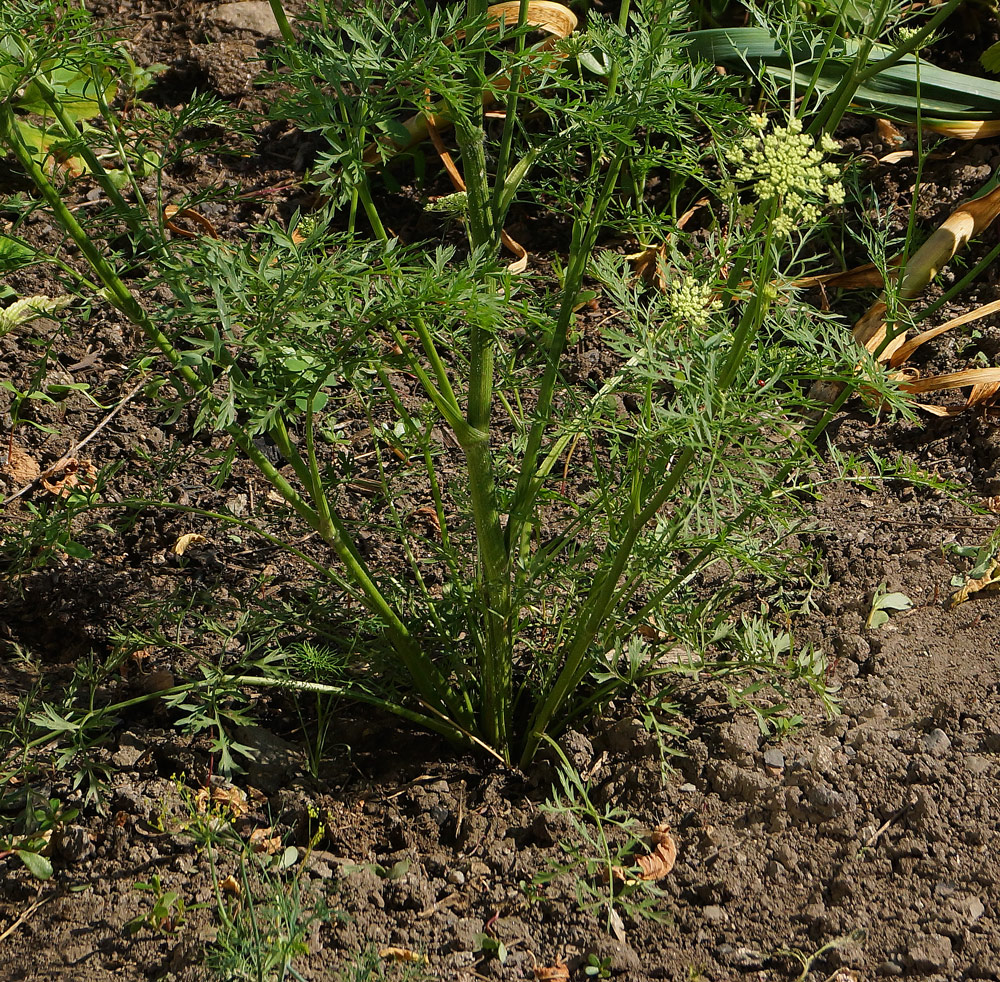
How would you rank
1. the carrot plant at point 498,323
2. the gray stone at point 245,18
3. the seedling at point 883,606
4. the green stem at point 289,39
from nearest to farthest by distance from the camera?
the carrot plant at point 498,323, the green stem at point 289,39, the seedling at point 883,606, the gray stone at point 245,18

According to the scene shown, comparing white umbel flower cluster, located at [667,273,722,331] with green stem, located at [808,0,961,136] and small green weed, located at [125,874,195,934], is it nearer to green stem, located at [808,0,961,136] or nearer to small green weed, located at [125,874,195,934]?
green stem, located at [808,0,961,136]

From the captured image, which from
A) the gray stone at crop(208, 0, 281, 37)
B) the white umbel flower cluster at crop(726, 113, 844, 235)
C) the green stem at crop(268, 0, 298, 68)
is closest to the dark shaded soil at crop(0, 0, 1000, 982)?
the green stem at crop(268, 0, 298, 68)

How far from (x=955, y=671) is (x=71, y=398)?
243cm

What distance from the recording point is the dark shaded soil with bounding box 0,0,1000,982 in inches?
67.8

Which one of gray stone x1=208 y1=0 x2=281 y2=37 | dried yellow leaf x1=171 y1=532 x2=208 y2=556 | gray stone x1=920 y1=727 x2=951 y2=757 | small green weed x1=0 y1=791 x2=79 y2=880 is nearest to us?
small green weed x1=0 y1=791 x2=79 y2=880

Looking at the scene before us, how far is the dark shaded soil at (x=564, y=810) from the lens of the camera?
172cm

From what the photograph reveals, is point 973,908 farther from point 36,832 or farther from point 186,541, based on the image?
point 186,541

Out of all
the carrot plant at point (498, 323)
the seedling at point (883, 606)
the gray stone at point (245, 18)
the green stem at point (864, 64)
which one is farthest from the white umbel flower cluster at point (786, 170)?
the gray stone at point (245, 18)

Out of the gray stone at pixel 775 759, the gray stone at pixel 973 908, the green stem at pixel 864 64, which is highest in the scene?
the green stem at pixel 864 64

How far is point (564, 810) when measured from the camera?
5.64 feet

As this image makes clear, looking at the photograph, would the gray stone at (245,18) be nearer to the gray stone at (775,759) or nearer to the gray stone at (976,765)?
the gray stone at (775,759)

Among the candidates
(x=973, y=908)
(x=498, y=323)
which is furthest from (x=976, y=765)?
(x=498, y=323)

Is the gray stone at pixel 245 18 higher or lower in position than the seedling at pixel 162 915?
higher

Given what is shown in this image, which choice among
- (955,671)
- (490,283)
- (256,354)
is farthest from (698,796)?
(256,354)
